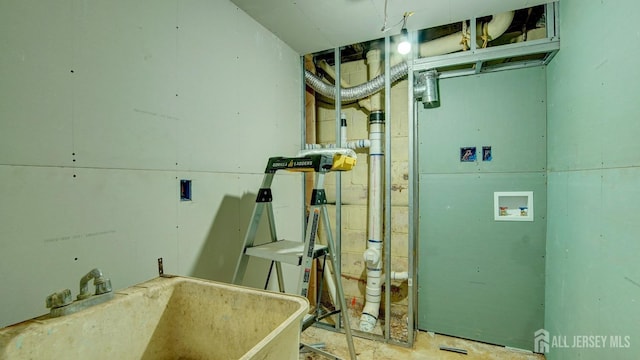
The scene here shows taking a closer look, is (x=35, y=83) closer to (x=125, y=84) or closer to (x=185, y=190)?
(x=125, y=84)

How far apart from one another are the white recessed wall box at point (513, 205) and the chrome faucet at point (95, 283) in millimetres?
2307

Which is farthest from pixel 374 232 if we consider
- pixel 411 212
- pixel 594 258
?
pixel 594 258

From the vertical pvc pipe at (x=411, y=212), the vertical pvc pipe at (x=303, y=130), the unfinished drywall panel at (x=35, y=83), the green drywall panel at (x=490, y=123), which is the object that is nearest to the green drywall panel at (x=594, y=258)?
the green drywall panel at (x=490, y=123)

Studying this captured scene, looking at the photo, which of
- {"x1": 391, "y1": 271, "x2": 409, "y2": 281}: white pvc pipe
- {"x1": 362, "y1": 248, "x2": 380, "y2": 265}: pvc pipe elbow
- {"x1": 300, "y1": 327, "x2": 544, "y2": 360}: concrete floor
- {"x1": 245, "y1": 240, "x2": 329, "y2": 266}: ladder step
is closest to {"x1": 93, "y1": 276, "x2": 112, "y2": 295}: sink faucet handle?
{"x1": 245, "y1": 240, "x2": 329, "y2": 266}: ladder step

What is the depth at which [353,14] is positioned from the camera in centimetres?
190

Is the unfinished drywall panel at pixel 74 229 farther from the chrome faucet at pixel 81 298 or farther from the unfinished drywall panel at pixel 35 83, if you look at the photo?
the chrome faucet at pixel 81 298

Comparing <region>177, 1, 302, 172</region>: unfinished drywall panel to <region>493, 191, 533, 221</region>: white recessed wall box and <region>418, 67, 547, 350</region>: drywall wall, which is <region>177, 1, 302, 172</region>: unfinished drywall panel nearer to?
<region>418, 67, 547, 350</region>: drywall wall

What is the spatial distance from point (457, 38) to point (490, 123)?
2.21 ft

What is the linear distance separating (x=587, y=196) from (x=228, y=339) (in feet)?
5.78

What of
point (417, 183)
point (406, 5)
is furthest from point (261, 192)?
point (406, 5)

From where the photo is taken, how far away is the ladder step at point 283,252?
148cm

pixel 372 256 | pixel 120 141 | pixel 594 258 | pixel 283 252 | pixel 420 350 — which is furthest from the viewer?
pixel 372 256

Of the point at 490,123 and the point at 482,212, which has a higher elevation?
the point at 490,123

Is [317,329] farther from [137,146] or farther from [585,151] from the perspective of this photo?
[585,151]
